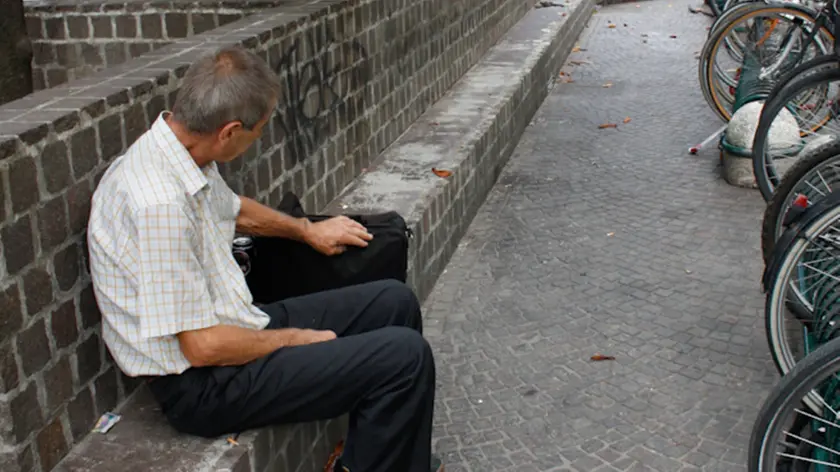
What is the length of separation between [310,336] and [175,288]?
1.93ft

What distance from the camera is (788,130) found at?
5.80 metres

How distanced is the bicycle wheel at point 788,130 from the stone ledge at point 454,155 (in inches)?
67.8

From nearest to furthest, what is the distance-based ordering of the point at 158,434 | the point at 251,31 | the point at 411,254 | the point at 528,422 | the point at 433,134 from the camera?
the point at 158,434, the point at 528,422, the point at 251,31, the point at 411,254, the point at 433,134

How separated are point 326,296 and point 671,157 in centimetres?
469

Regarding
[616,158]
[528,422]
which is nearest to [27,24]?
[528,422]

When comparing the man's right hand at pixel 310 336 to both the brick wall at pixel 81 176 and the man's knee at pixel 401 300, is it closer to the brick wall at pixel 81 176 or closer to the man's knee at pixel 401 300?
the man's knee at pixel 401 300

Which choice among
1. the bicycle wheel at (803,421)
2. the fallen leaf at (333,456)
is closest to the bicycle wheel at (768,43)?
the bicycle wheel at (803,421)

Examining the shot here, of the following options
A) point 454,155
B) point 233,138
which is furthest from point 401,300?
point 454,155

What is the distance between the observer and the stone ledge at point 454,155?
5.01 metres

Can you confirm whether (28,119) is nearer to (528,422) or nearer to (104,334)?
(104,334)

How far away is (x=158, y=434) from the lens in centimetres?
286

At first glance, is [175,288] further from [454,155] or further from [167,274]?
[454,155]

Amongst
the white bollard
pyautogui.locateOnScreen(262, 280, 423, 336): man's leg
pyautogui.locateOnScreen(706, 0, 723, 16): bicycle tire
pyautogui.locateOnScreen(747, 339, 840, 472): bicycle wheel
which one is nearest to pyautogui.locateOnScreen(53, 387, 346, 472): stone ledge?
pyautogui.locateOnScreen(262, 280, 423, 336): man's leg

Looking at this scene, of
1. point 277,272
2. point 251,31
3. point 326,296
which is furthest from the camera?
point 251,31
